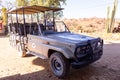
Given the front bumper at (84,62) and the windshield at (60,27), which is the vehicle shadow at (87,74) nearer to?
the front bumper at (84,62)

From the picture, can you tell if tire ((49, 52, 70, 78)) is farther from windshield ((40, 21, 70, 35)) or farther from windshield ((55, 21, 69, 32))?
windshield ((55, 21, 69, 32))

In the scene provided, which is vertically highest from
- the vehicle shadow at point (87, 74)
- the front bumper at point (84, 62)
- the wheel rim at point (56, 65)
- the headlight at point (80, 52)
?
the headlight at point (80, 52)

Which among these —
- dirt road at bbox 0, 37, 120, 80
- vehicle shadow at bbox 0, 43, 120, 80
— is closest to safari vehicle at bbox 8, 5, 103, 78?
vehicle shadow at bbox 0, 43, 120, 80

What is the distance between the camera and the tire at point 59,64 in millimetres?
4984

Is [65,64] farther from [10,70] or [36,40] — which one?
[10,70]

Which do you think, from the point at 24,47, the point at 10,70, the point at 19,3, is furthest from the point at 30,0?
the point at 10,70

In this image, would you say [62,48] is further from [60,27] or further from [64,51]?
[60,27]

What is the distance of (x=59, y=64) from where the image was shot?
5.37 m

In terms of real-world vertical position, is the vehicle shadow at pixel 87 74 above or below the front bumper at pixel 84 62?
below

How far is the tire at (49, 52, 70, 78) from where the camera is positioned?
16.4 feet

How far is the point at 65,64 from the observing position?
16.3ft

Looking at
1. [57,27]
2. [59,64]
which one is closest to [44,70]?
[59,64]

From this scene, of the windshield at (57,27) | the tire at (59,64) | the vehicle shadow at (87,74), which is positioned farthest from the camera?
the windshield at (57,27)

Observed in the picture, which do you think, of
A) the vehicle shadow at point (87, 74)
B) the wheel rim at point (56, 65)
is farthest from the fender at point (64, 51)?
the vehicle shadow at point (87, 74)
